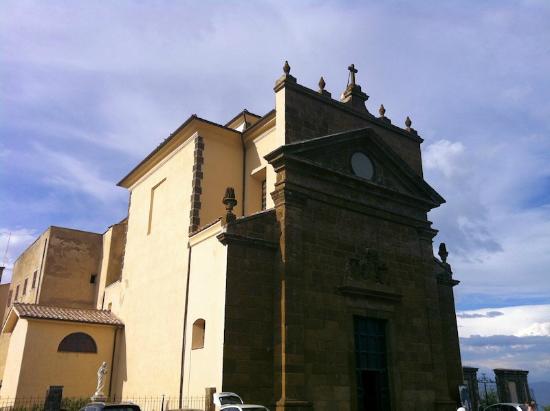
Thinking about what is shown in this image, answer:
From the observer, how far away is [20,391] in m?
16.8

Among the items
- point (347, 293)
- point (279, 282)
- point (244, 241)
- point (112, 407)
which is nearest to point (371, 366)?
point (347, 293)

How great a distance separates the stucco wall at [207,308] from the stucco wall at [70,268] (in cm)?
1390

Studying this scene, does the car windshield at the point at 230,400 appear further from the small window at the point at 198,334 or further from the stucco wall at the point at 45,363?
the stucco wall at the point at 45,363

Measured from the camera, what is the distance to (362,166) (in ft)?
55.2

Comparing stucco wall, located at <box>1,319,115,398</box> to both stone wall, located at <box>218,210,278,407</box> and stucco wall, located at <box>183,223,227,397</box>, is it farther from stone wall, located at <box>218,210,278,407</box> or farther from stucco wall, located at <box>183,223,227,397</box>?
→ stone wall, located at <box>218,210,278,407</box>

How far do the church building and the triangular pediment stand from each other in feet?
0.16

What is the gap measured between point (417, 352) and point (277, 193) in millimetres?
6785

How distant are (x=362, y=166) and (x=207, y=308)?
682 centimetres

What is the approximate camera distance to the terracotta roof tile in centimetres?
1778

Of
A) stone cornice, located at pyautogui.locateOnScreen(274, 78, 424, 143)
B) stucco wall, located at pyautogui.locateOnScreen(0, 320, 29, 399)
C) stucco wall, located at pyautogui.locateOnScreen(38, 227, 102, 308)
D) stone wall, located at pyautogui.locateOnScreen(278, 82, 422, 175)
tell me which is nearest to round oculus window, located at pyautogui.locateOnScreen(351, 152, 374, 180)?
stone wall, located at pyautogui.locateOnScreen(278, 82, 422, 175)

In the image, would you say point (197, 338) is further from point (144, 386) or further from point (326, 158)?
point (326, 158)

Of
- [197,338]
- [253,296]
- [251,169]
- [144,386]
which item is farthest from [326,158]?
[144,386]

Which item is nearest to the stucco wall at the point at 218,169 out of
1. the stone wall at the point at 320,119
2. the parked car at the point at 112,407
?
the stone wall at the point at 320,119

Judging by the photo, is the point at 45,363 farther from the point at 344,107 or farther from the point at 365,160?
the point at 344,107
